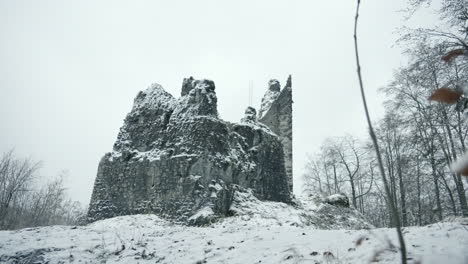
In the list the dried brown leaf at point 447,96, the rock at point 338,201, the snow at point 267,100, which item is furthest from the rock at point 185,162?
the dried brown leaf at point 447,96

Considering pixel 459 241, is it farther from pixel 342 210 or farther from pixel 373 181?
pixel 373 181

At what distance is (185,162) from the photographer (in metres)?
13.6

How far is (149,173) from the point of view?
1459 cm

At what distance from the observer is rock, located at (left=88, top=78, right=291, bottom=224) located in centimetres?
1319

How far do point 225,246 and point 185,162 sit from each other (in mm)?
7182

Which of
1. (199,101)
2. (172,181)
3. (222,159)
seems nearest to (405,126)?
(222,159)

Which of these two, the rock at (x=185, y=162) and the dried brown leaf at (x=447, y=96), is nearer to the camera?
the dried brown leaf at (x=447, y=96)

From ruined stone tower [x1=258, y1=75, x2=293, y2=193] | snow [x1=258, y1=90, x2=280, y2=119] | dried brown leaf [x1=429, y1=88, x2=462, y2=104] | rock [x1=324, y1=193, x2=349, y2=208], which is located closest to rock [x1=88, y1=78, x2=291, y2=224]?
rock [x1=324, y1=193, x2=349, y2=208]

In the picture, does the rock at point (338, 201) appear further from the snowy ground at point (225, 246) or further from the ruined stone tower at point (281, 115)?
the snowy ground at point (225, 246)

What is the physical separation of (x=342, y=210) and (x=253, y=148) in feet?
21.5

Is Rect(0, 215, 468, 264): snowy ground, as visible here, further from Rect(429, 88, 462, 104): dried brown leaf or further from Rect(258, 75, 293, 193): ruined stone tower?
Rect(258, 75, 293, 193): ruined stone tower

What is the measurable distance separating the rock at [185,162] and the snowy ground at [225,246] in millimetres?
3867

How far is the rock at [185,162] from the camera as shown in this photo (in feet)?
43.3

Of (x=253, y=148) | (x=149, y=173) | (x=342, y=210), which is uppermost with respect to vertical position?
(x=253, y=148)
